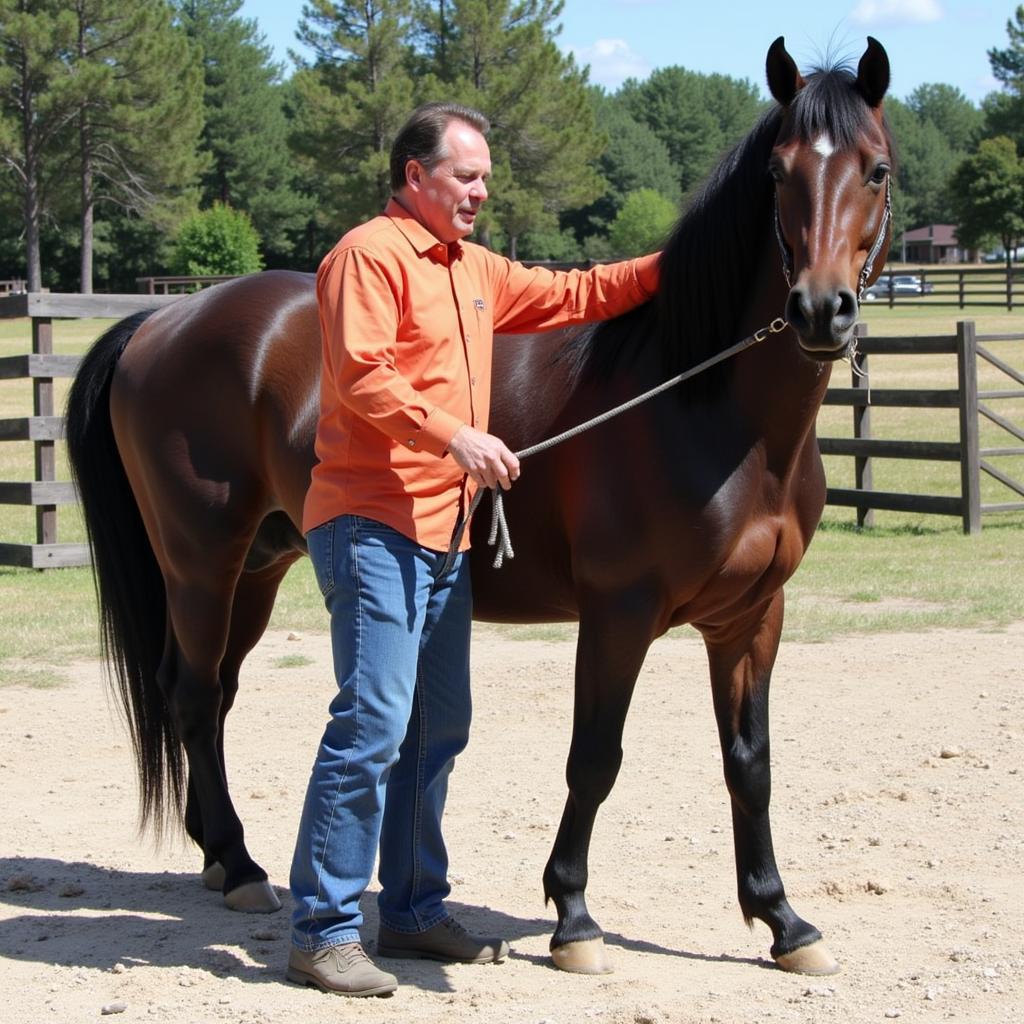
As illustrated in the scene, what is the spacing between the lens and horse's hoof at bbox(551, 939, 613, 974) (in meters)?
3.51

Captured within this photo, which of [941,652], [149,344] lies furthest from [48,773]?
[941,652]

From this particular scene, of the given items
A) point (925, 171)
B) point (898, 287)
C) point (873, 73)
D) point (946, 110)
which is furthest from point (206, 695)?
point (946, 110)

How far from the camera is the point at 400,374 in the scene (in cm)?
311

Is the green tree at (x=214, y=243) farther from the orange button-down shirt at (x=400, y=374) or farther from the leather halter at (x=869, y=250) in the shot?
the leather halter at (x=869, y=250)

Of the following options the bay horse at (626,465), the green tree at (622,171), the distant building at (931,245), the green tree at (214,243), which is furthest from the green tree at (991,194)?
the bay horse at (626,465)

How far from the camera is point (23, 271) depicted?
197 ft

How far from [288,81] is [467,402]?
79430 millimetres

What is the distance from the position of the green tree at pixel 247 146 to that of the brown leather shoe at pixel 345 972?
63553 mm

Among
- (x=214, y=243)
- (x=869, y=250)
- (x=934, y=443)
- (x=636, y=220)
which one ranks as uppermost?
(x=636, y=220)

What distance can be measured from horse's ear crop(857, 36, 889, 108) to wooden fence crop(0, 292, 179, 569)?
7.41m

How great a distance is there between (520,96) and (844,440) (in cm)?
4216

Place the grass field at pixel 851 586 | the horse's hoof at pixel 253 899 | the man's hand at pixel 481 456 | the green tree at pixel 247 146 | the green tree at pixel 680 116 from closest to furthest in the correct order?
1. the man's hand at pixel 481 456
2. the horse's hoof at pixel 253 899
3. the grass field at pixel 851 586
4. the green tree at pixel 247 146
5. the green tree at pixel 680 116

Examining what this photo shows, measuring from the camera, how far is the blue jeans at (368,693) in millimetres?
3203

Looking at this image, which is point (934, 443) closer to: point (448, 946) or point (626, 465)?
point (626, 465)
